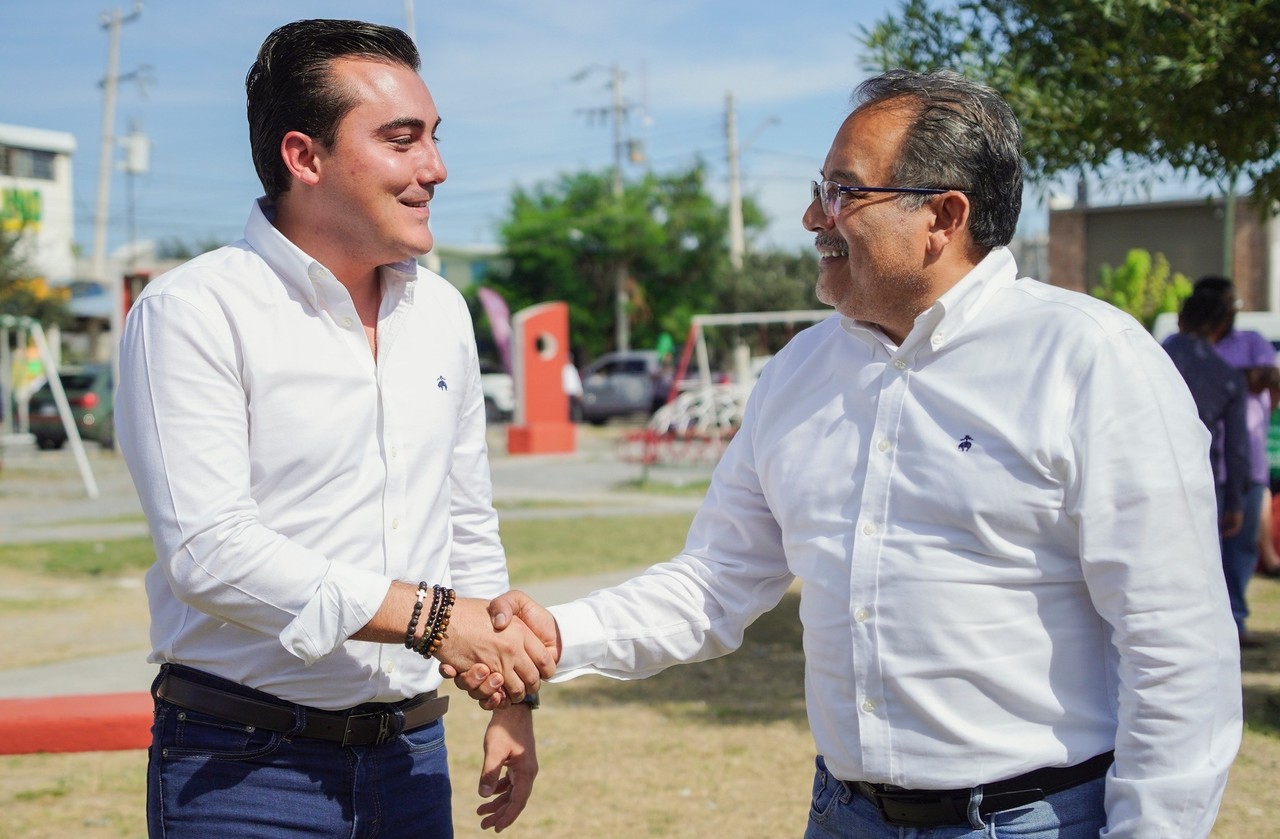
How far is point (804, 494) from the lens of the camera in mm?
2363

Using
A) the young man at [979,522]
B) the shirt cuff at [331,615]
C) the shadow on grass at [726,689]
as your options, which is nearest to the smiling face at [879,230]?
the young man at [979,522]

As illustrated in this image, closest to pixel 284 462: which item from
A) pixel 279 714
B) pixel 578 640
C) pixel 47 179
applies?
pixel 279 714

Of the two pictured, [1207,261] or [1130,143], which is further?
[1207,261]

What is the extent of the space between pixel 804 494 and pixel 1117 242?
36.9m

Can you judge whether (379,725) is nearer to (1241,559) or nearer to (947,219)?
(947,219)

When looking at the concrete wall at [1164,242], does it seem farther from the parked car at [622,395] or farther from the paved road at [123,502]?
the paved road at [123,502]

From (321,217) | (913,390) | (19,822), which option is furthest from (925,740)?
(19,822)

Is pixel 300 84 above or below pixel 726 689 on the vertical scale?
above

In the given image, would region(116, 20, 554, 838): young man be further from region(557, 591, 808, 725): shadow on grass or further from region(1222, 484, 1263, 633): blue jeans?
region(1222, 484, 1263, 633): blue jeans

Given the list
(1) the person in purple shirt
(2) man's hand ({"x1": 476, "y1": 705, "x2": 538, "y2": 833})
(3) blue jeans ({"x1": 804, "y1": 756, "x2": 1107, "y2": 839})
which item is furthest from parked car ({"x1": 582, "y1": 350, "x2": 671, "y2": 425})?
(3) blue jeans ({"x1": 804, "y1": 756, "x2": 1107, "y2": 839})

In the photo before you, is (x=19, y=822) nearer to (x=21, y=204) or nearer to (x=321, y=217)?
(x=321, y=217)

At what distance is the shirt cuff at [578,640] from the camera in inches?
107

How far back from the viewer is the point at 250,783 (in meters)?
2.45

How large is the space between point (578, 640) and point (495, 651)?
172 mm
